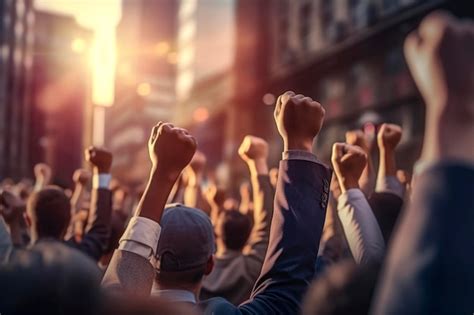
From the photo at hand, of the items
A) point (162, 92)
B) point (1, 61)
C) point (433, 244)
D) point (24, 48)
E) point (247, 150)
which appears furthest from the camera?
point (162, 92)

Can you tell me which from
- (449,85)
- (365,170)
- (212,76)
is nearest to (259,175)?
(365,170)

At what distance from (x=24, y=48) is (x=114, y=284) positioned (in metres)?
62.7

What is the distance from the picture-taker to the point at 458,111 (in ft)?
4.88

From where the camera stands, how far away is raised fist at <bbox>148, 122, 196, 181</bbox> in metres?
2.40

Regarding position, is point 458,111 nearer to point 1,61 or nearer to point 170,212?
point 170,212

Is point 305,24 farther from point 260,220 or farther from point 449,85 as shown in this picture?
point 449,85

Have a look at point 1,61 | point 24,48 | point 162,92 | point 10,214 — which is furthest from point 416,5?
point 162,92

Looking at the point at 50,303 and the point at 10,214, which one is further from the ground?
the point at 50,303

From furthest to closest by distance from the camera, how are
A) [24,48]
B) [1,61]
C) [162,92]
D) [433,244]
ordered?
[162,92] < [24,48] < [1,61] < [433,244]

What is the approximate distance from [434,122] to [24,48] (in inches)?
2501

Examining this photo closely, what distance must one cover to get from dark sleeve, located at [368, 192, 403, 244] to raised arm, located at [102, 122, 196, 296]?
4.24 ft

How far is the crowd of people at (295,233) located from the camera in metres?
1.41

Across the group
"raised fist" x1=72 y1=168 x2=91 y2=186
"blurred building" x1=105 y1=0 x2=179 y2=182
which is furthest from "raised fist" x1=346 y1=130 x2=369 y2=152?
"blurred building" x1=105 y1=0 x2=179 y2=182

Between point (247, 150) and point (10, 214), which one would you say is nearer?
point (247, 150)
